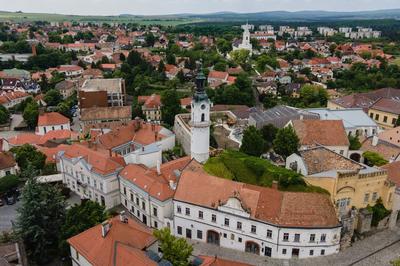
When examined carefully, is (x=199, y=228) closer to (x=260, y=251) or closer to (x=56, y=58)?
(x=260, y=251)

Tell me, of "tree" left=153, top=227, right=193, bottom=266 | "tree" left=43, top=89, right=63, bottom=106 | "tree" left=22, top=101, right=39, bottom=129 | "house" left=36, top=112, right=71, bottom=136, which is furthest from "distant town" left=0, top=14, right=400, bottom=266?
"tree" left=43, top=89, right=63, bottom=106

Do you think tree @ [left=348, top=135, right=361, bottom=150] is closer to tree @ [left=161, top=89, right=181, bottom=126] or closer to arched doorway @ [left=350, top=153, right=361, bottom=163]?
arched doorway @ [left=350, top=153, right=361, bottom=163]

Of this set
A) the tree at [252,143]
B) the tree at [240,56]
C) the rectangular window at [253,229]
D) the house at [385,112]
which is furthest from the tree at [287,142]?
the tree at [240,56]

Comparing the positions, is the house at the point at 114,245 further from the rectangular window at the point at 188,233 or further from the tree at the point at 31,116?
the tree at the point at 31,116

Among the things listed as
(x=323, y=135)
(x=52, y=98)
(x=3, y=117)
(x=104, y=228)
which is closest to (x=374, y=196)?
(x=323, y=135)

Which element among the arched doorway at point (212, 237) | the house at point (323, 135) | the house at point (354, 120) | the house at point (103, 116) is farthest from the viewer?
the house at point (103, 116)

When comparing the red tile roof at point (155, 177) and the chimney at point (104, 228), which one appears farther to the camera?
the red tile roof at point (155, 177)
